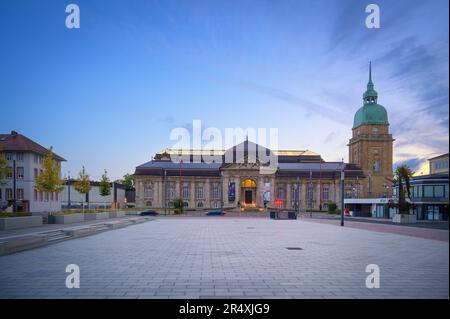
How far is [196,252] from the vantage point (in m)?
16.3

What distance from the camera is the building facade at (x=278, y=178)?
101m

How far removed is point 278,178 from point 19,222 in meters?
83.7

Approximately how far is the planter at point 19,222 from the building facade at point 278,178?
66842mm

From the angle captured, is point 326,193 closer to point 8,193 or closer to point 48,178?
point 8,193

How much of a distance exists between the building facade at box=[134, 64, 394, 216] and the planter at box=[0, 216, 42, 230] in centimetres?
6684

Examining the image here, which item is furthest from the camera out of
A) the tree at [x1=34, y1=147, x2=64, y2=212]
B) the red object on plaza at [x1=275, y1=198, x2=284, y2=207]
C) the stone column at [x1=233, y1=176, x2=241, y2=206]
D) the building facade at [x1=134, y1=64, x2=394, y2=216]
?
the building facade at [x1=134, y1=64, x2=394, y2=216]

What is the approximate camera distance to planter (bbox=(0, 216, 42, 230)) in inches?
997

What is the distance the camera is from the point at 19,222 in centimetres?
2714

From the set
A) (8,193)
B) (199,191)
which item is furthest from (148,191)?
(8,193)

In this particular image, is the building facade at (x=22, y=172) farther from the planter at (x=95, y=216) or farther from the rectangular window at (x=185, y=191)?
the rectangular window at (x=185, y=191)

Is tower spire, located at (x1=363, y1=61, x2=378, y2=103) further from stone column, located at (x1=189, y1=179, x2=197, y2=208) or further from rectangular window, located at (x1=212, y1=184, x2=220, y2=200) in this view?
stone column, located at (x1=189, y1=179, x2=197, y2=208)

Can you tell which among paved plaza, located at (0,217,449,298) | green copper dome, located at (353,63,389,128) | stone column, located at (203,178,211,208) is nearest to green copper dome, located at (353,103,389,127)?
green copper dome, located at (353,63,389,128)
